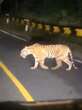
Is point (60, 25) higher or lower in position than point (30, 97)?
higher

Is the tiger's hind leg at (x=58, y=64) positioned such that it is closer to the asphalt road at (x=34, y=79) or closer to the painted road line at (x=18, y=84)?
the asphalt road at (x=34, y=79)

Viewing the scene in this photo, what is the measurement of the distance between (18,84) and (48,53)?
276 millimetres

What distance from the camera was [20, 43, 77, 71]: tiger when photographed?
16.2 ft

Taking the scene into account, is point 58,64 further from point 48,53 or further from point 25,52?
point 25,52

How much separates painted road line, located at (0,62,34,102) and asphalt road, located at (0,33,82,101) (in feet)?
0.05

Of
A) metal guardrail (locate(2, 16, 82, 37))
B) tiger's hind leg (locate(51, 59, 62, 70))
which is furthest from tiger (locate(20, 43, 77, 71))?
metal guardrail (locate(2, 16, 82, 37))

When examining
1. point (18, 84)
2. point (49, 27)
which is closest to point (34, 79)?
point (18, 84)

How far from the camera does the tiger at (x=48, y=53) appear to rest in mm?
4934

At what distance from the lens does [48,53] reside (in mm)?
4953

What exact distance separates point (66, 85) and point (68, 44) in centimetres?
28

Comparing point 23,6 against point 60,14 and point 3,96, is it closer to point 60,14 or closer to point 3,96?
point 60,14

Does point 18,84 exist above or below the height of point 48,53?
below

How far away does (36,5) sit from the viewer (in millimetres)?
4996

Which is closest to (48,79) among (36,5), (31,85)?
(31,85)
